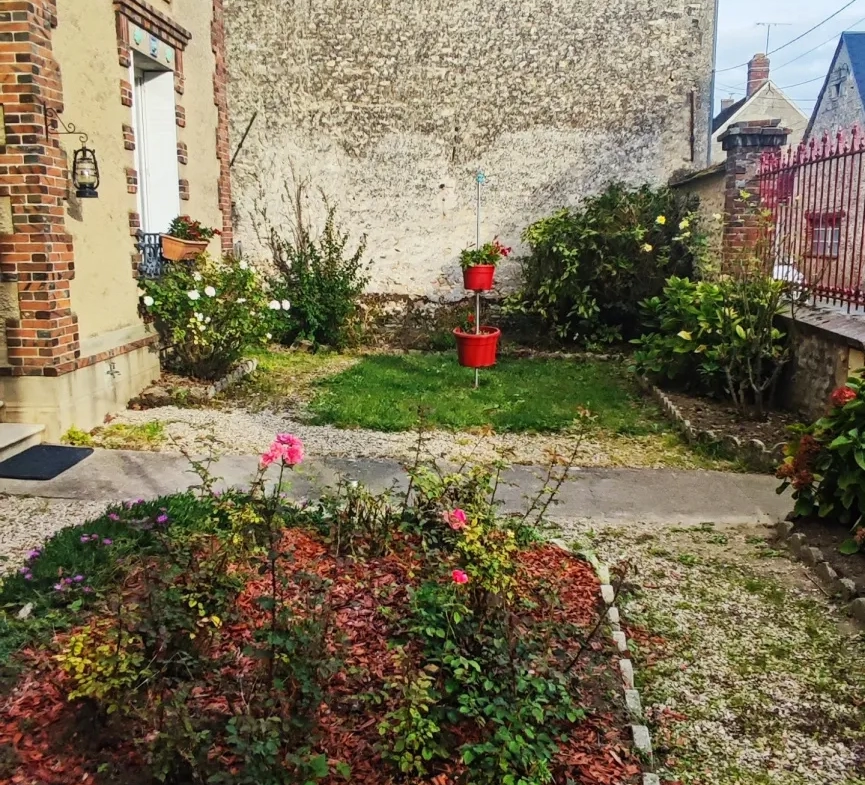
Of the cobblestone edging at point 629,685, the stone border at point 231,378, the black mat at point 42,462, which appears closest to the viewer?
the cobblestone edging at point 629,685

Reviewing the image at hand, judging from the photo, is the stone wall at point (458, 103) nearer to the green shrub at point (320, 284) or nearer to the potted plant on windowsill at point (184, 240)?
the green shrub at point (320, 284)

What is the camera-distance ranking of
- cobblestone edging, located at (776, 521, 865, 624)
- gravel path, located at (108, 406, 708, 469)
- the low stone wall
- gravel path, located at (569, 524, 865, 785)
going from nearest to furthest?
1. gravel path, located at (569, 524, 865, 785)
2. cobblestone edging, located at (776, 521, 865, 624)
3. the low stone wall
4. gravel path, located at (108, 406, 708, 469)

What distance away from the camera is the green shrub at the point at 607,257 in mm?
Answer: 9648

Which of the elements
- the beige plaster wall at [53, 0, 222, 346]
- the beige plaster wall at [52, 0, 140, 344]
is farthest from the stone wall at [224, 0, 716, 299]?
the beige plaster wall at [52, 0, 140, 344]

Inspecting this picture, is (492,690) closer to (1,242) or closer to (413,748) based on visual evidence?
(413,748)

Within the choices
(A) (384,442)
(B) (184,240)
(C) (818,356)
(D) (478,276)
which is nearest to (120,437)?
(A) (384,442)

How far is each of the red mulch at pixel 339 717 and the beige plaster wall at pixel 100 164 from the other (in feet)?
12.9

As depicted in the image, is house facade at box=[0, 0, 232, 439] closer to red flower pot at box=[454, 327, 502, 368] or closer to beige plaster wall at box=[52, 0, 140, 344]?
beige plaster wall at box=[52, 0, 140, 344]

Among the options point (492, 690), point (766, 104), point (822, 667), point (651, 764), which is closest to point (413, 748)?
point (492, 690)

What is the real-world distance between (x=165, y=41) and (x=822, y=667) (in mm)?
7760

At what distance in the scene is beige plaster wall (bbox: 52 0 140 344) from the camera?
5.95m

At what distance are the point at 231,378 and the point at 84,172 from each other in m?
2.60

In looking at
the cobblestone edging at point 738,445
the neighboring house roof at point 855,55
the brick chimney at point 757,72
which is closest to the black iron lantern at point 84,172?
the cobblestone edging at point 738,445

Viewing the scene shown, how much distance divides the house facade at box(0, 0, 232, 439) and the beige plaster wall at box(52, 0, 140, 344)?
0.05 feet
